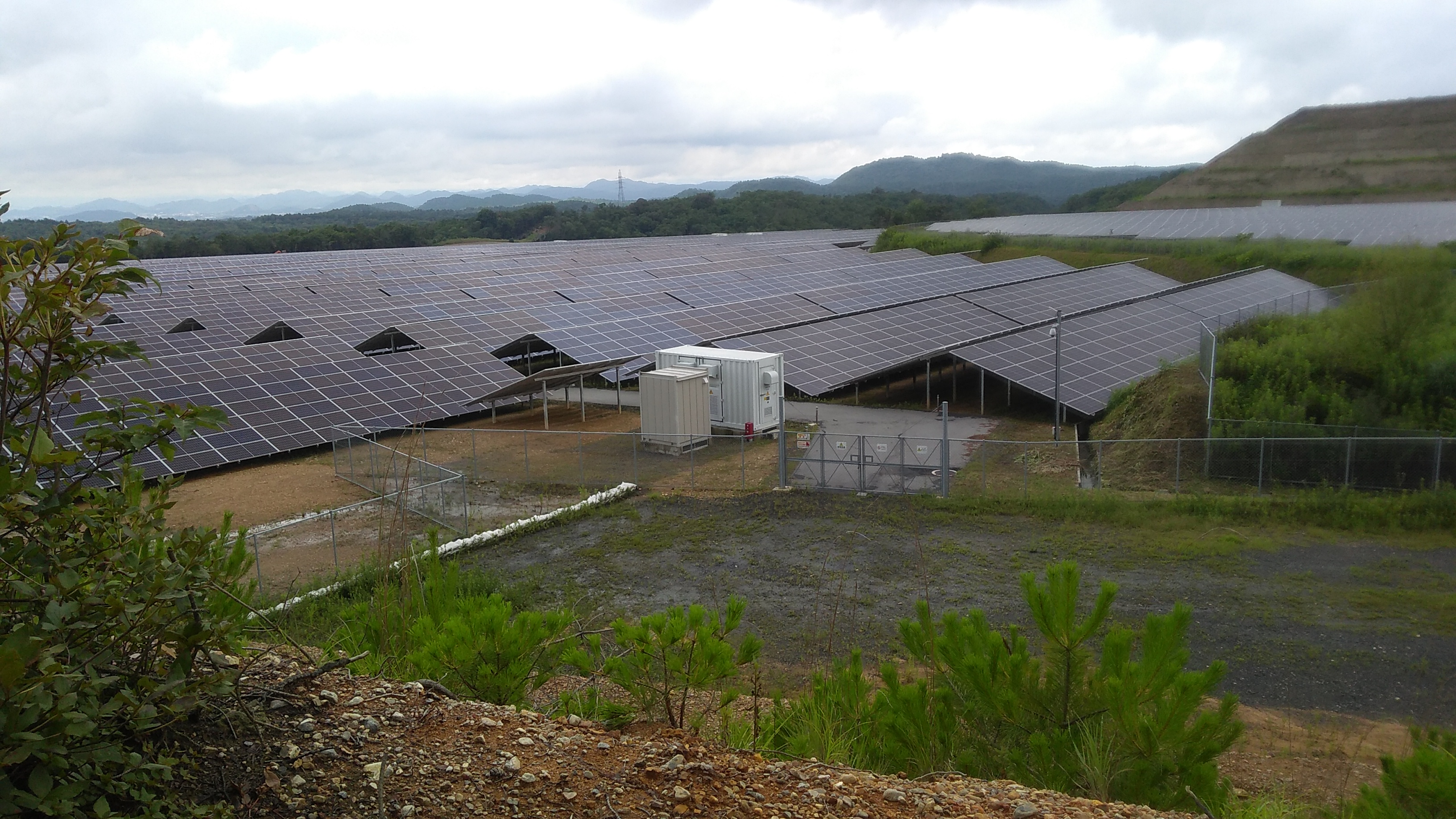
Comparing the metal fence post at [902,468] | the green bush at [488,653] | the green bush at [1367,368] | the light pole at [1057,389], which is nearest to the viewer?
the green bush at [488,653]

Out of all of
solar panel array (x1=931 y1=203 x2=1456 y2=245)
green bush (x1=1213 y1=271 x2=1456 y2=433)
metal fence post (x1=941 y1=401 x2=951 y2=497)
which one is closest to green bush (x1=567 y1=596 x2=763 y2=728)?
metal fence post (x1=941 y1=401 x2=951 y2=497)

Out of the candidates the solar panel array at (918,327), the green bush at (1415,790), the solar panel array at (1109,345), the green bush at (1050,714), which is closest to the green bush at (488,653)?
the green bush at (1050,714)

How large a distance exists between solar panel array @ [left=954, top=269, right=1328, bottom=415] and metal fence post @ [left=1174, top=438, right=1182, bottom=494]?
13.9 feet

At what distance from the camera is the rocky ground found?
393 cm

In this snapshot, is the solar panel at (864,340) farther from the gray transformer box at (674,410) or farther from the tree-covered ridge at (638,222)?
the tree-covered ridge at (638,222)

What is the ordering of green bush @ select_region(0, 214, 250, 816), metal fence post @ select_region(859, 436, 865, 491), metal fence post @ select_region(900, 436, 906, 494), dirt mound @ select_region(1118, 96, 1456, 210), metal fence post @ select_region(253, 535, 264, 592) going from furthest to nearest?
1. dirt mound @ select_region(1118, 96, 1456, 210)
2. metal fence post @ select_region(859, 436, 865, 491)
3. metal fence post @ select_region(900, 436, 906, 494)
4. metal fence post @ select_region(253, 535, 264, 592)
5. green bush @ select_region(0, 214, 250, 816)

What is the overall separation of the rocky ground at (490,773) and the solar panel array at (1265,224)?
36483 millimetres

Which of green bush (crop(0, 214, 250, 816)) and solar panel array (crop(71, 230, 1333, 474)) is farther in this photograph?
solar panel array (crop(71, 230, 1333, 474))

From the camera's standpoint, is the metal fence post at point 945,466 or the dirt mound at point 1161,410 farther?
the dirt mound at point 1161,410

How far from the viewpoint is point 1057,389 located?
22359 mm

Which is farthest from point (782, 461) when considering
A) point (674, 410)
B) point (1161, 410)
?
point (1161, 410)

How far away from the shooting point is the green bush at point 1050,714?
18.1ft

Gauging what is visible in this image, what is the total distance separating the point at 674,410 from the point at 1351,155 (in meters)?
21.8

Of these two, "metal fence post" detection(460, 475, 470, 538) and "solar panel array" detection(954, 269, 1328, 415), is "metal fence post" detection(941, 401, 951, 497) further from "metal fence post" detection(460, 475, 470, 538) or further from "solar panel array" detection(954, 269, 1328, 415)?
"metal fence post" detection(460, 475, 470, 538)
